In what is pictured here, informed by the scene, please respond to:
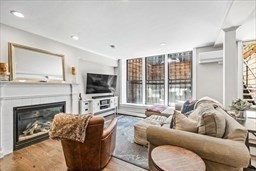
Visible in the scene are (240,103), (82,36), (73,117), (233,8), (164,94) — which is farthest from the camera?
(164,94)

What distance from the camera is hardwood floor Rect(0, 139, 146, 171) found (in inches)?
86.3

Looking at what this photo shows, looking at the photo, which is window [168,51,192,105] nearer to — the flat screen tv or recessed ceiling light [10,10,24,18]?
the flat screen tv

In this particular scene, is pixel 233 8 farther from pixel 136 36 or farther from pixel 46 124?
pixel 46 124

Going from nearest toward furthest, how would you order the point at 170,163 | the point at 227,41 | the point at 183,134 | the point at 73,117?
1. the point at 170,163
2. the point at 183,134
3. the point at 73,117
4. the point at 227,41

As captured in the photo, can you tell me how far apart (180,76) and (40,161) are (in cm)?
476

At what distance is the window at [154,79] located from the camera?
18.9 ft

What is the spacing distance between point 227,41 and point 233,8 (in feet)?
3.06

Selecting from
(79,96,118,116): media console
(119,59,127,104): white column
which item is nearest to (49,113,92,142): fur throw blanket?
(79,96,118,116): media console

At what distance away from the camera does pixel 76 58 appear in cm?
439

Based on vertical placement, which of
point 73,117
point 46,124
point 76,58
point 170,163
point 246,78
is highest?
point 76,58

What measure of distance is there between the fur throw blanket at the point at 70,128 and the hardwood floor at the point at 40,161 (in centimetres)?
69

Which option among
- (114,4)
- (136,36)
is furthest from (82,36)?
(114,4)

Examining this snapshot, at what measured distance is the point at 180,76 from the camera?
→ 17.4 feet

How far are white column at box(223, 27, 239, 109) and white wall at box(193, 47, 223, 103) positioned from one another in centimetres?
139
